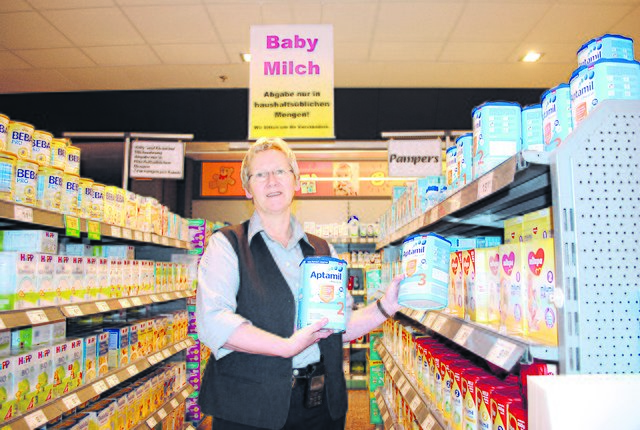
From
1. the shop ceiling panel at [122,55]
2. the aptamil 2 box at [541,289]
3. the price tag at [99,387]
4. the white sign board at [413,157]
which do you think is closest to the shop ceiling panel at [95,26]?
the shop ceiling panel at [122,55]

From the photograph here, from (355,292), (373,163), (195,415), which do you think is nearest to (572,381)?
(195,415)

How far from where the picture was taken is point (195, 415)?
489 centimetres

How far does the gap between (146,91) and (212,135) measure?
44.2 inches

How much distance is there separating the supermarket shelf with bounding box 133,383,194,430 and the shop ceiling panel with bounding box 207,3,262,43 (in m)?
A: 3.65

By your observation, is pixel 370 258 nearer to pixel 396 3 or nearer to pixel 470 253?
pixel 396 3

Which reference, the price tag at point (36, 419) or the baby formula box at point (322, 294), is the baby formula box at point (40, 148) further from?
the baby formula box at point (322, 294)

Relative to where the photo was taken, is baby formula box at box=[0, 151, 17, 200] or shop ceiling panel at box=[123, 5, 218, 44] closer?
baby formula box at box=[0, 151, 17, 200]

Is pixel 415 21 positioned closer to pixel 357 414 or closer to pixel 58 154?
pixel 58 154

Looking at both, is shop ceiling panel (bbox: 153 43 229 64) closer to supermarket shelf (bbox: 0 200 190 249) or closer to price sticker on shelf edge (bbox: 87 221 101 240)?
supermarket shelf (bbox: 0 200 190 249)

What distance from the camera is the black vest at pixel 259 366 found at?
1.72 metres

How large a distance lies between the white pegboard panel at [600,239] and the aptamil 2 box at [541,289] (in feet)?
0.21

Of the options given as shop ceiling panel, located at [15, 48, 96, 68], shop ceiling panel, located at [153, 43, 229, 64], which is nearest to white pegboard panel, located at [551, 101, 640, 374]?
shop ceiling panel, located at [153, 43, 229, 64]

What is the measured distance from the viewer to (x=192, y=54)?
5.46m

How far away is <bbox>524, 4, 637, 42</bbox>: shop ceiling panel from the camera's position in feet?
15.0
